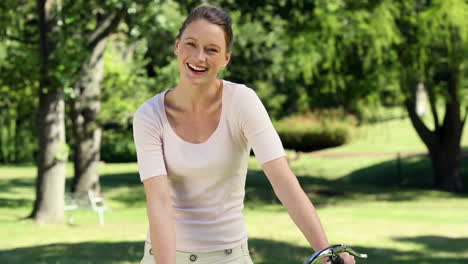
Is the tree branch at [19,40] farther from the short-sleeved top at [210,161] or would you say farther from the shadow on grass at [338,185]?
the short-sleeved top at [210,161]

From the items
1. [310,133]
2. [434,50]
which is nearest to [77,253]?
[434,50]

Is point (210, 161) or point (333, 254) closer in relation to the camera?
point (333, 254)

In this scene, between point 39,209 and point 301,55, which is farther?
point 301,55

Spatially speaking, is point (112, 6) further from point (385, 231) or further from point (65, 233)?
point (385, 231)

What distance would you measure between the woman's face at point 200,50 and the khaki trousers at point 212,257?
1.99 feet

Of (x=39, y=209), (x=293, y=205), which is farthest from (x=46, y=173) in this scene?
(x=293, y=205)

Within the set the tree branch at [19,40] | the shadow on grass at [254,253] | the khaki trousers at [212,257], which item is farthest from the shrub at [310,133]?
the khaki trousers at [212,257]

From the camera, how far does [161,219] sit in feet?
9.32

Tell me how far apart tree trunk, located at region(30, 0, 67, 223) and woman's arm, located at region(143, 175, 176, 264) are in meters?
14.3

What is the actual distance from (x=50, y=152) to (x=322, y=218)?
5828 mm

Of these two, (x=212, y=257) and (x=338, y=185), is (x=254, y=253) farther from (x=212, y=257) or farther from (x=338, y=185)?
(x=338, y=185)

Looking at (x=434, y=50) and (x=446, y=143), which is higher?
(x=434, y=50)

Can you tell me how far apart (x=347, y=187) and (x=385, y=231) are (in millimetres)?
12957

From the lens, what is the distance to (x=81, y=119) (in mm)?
22328
